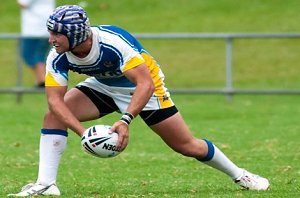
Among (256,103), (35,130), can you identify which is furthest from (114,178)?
(256,103)

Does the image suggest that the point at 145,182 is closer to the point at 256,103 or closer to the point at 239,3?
the point at 256,103

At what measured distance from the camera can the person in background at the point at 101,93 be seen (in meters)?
8.03

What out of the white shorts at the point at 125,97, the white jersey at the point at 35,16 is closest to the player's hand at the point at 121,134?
the white shorts at the point at 125,97

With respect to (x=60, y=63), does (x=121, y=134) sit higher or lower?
lower

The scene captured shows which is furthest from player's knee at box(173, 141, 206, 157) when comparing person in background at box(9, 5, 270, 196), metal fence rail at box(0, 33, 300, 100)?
metal fence rail at box(0, 33, 300, 100)

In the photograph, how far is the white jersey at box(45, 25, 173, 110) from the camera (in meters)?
8.16

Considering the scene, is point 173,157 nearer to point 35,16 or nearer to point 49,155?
point 49,155

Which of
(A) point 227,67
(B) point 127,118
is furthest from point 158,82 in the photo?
(A) point 227,67

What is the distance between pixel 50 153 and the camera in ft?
27.8

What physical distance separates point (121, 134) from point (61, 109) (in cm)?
59

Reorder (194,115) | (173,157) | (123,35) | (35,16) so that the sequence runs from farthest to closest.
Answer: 1. (35,16)
2. (194,115)
3. (173,157)
4. (123,35)

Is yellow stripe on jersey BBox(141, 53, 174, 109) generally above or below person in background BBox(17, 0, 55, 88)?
above

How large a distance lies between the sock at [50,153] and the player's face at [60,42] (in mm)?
763

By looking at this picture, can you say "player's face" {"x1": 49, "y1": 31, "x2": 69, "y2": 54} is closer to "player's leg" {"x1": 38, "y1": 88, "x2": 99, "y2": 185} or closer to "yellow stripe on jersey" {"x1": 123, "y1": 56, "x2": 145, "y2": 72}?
"yellow stripe on jersey" {"x1": 123, "y1": 56, "x2": 145, "y2": 72}
